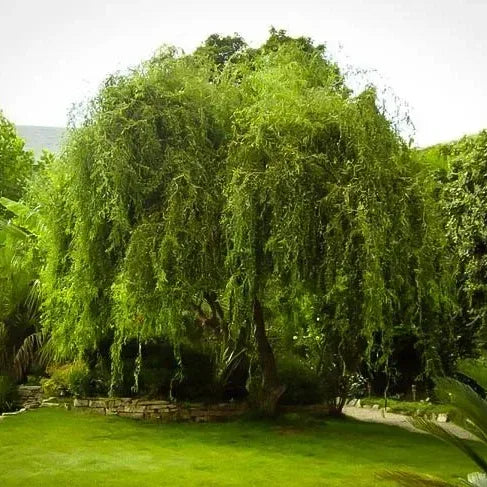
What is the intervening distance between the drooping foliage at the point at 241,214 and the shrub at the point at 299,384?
1.59 m

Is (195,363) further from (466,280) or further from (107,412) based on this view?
(466,280)

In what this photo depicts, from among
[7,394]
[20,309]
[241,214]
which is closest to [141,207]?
[241,214]

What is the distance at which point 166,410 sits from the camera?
11.3 m

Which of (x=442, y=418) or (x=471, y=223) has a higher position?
(x=471, y=223)

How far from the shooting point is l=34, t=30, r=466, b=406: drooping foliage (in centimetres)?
915

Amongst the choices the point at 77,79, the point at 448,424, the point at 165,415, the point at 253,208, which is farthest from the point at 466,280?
the point at 77,79

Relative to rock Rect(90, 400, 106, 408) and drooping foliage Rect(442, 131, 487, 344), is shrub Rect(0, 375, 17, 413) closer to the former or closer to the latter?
rock Rect(90, 400, 106, 408)

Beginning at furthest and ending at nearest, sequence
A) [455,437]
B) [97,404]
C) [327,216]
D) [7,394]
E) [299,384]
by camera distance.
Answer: [7,394] → [299,384] → [97,404] → [327,216] → [455,437]

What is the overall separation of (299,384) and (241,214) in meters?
4.54

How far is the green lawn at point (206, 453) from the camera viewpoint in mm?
7148

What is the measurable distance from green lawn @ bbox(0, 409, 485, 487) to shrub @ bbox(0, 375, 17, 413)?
174 cm

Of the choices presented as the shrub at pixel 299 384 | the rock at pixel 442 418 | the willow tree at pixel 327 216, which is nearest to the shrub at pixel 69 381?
the shrub at pixel 299 384

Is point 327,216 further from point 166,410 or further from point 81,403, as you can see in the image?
point 81,403

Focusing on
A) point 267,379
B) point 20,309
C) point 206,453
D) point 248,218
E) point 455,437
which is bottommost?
point 206,453
